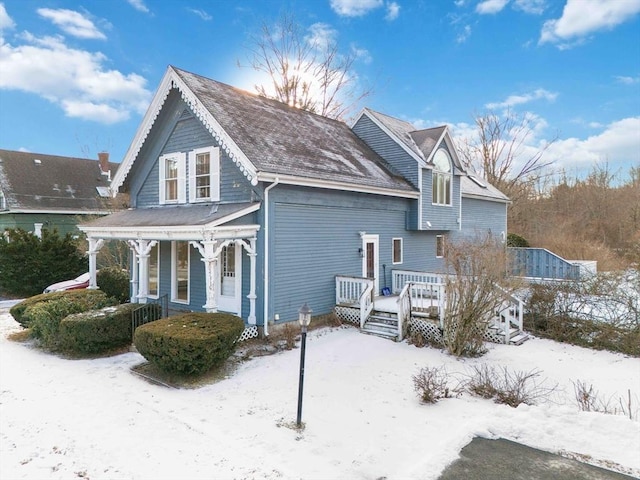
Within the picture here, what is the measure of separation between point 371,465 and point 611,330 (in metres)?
8.44

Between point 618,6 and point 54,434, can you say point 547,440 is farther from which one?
point 618,6

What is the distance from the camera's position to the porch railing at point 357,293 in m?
11.9

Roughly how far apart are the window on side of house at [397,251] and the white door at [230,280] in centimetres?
649

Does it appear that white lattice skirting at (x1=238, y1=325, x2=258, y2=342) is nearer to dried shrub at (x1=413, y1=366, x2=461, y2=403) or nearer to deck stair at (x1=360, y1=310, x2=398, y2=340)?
deck stair at (x1=360, y1=310, x2=398, y2=340)

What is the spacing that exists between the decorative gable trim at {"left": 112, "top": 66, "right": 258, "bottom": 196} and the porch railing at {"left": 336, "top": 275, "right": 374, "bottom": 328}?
14.3 feet

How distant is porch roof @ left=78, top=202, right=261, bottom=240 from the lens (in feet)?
32.4

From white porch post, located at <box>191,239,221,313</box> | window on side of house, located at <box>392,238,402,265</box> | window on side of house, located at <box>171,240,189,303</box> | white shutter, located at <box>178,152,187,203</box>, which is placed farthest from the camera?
window on side of house, located at <box>392,238,402,265</box>

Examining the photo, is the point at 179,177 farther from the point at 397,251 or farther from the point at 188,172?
the point at 397,251

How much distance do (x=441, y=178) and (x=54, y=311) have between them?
554 inches

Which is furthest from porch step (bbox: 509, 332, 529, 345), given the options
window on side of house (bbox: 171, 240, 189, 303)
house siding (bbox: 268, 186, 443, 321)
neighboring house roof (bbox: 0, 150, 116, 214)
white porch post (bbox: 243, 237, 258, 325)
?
neighboring house roof (bbox: 0, 150, 116, 214)

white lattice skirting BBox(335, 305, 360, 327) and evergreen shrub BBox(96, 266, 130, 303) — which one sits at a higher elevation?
evergreen shrub BBox(96, 266, 130, 303)

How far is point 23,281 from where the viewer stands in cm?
1842

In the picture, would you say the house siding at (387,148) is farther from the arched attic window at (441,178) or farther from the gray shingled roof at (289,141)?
the arched attic window at (441,178)

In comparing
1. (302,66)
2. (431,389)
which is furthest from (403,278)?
(302,66)
